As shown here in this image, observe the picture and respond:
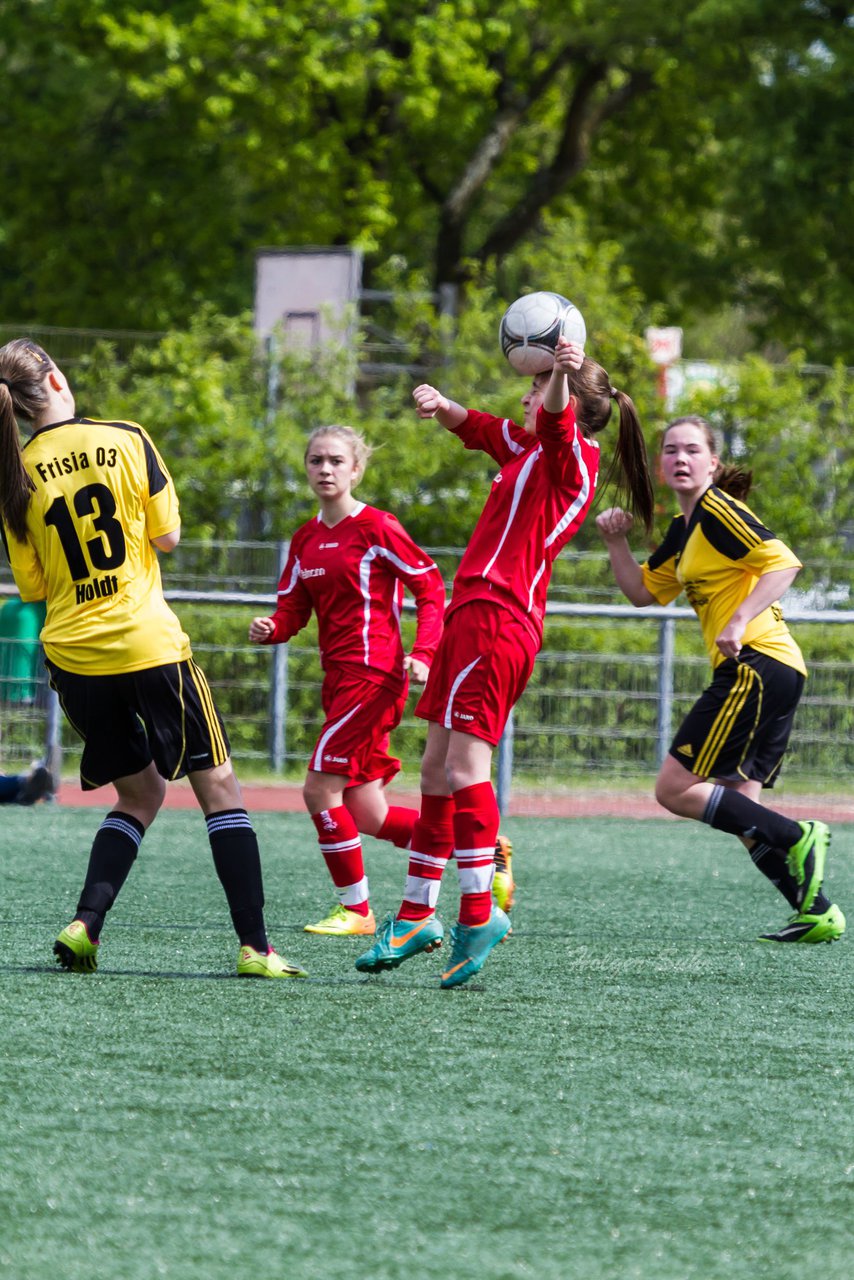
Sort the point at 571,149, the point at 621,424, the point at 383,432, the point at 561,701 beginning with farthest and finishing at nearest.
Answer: the point at 571,149
the point at 383,432
the point at 561,701
the point at 621,424

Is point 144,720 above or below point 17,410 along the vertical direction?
below

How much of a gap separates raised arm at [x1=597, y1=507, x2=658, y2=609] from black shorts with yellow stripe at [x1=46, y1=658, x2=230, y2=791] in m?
1.73

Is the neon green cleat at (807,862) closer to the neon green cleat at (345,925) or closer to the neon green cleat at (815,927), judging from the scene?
the neon green cleat at (815,927)

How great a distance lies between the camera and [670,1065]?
430cm

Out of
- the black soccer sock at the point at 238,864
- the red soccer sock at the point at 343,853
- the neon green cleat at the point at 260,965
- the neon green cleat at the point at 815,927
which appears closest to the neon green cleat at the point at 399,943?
the neon green cleat at the point at 260,965

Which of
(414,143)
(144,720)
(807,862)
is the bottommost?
(807,862)

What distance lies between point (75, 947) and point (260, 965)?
0.53m

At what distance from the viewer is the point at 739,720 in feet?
21.3

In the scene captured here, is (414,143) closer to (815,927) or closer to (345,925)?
(345,925)

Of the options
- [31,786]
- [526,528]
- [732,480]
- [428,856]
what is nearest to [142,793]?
[31,786]

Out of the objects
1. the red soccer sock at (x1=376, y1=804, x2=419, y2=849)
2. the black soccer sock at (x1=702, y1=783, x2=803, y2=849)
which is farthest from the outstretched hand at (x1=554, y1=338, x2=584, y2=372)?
the red soccer sock at (x1=376, y1=804, x2=419, y2=849)

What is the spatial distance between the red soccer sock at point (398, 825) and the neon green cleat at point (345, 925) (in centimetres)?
33

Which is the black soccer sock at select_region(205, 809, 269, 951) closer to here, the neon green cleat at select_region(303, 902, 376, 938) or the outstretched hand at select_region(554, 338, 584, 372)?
the neon green cleat at select_region(303, 902, 376, 938)

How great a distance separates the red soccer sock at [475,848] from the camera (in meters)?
5.14
